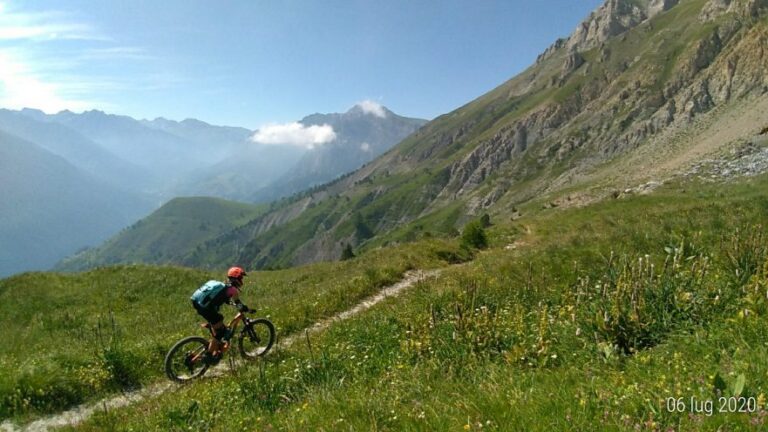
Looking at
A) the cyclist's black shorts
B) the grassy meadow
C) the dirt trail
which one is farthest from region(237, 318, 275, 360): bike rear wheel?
the grassy meadow

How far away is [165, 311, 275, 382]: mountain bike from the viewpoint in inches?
493

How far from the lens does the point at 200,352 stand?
12.7 m

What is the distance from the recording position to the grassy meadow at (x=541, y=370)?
173 inches

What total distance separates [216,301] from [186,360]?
1.93 m

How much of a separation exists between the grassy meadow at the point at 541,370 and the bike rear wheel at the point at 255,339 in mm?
1879

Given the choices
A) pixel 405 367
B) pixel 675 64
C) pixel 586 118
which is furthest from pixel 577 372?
pixel 586 118

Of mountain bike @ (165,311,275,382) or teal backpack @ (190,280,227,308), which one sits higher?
teal backpack @ (190,280,227,308)

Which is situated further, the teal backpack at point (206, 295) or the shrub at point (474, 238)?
the shrub at point (474, 238)

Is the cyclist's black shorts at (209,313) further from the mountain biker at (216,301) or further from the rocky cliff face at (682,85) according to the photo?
the rocky cliff face at (682,85)

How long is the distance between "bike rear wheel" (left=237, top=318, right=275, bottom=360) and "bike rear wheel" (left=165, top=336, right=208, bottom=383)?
3.49ft

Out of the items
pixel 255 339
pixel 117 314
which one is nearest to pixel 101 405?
pixel 255 339

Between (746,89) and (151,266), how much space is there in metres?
124

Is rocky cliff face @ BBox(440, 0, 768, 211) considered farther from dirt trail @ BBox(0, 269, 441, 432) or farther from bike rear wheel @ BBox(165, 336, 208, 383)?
bike rear wheel @ BBox(165, 336, 208, 383)

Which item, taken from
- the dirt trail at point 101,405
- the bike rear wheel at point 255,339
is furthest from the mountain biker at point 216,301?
the dirt trail at point 101,405
